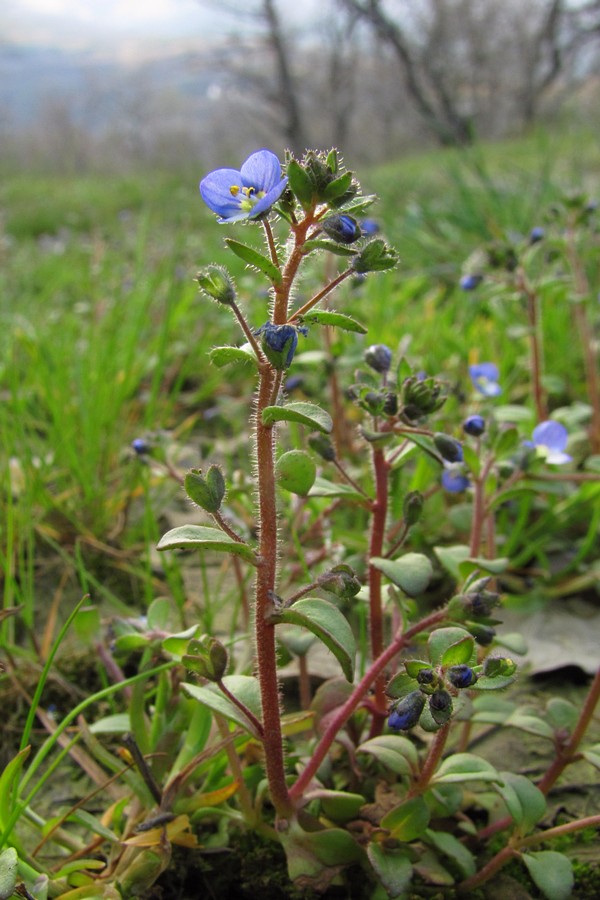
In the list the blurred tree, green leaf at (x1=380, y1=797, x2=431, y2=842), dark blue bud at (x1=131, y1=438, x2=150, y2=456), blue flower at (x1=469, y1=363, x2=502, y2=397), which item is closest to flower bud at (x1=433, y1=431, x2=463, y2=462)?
green leaf at (x1=380, y1=797, x2=431, y2=842)

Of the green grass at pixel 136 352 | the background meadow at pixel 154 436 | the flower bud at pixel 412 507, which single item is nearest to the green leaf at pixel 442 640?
the flower bud at pixel 412 507

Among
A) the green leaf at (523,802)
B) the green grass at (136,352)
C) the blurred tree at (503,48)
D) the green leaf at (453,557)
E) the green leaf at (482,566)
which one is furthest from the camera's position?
the blurred tree at (503,48)

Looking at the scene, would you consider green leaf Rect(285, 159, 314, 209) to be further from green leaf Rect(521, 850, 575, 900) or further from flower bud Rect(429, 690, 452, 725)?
green leaf Rect(521, 850, 575, 900)

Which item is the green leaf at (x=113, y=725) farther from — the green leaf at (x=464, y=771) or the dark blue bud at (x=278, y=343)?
the dark blue bud at (x=278, y=343)

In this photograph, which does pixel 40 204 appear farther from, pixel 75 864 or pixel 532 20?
pixel 532 20

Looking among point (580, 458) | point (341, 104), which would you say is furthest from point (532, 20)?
point (580, 458)

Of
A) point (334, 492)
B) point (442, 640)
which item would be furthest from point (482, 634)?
point (334, 492)
